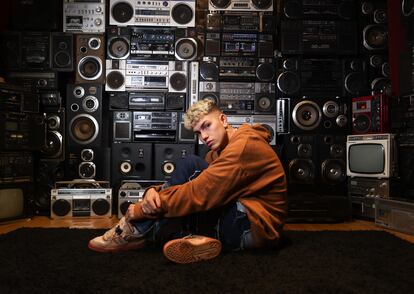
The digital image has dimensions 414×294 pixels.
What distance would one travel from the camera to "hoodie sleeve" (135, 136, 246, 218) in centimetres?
156

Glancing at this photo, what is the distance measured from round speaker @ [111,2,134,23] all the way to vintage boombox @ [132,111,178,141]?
90 cm

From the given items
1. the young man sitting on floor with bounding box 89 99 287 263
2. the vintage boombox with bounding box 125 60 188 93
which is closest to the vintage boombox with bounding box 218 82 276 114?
the vintage boombox with bounding box 125 60 188 93

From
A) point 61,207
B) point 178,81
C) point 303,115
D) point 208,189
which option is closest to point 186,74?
point 178,81

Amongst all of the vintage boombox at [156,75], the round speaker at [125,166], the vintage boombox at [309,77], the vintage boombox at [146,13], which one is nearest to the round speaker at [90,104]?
the vintage boombox at [156,75]

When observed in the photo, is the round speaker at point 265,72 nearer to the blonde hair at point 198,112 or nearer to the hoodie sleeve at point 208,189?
the blonde hair at point 198,112

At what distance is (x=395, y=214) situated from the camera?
2.69m

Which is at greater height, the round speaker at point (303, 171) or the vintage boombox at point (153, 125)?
the vintage boombox at point (153, 125)

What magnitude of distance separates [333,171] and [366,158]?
0.39 metres

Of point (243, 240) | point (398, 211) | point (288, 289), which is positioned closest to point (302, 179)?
point (398, 211)

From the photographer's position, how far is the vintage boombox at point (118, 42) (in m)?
3.63

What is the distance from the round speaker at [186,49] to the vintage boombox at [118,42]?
46 cm

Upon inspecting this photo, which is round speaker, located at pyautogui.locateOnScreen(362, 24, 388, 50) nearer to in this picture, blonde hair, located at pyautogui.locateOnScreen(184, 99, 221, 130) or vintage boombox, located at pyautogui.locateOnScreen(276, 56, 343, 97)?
vintage boombox, located at pyautogui.locateOnScreen(276, 56, 343, 97)

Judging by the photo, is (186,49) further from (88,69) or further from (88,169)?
(88,169)

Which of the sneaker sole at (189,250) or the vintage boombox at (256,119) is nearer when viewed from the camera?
the sneaker sole at (189,250)
